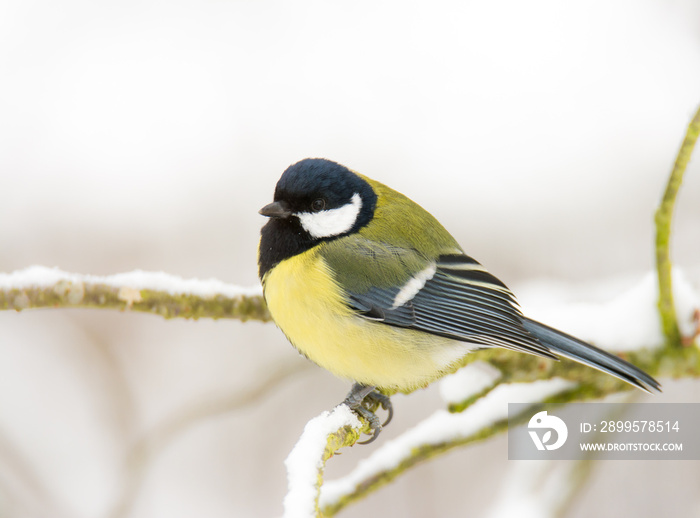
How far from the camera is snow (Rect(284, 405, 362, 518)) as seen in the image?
3.06 feet

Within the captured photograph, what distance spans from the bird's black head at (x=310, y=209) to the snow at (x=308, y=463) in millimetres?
423

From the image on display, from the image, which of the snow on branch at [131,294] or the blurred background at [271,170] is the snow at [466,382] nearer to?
the snow on branch at [131,294]

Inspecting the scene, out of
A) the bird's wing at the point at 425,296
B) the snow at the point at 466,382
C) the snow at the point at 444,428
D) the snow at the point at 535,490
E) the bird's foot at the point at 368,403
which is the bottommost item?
the snow at the point at 535,490

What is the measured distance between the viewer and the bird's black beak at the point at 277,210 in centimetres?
147

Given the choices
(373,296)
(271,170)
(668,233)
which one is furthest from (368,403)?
(271,170)

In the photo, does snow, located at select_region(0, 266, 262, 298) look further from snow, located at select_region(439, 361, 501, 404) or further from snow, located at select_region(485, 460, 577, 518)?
snow, located at select_region(485, 460, 577, 518)

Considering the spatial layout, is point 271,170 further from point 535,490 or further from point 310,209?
point 535,490

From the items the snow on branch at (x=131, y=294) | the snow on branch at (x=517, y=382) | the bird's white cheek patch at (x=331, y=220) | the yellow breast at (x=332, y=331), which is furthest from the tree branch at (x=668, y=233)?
the snow on branch at (x=131, y=294)

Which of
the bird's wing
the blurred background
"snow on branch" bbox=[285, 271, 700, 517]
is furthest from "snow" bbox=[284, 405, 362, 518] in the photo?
the blurred background

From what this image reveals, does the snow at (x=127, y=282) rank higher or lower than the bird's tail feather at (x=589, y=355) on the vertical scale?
higher

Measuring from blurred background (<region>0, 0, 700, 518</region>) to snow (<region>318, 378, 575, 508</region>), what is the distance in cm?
88

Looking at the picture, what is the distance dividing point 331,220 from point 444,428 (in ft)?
1.92

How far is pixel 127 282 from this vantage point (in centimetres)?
150

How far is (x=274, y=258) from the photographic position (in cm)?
154
